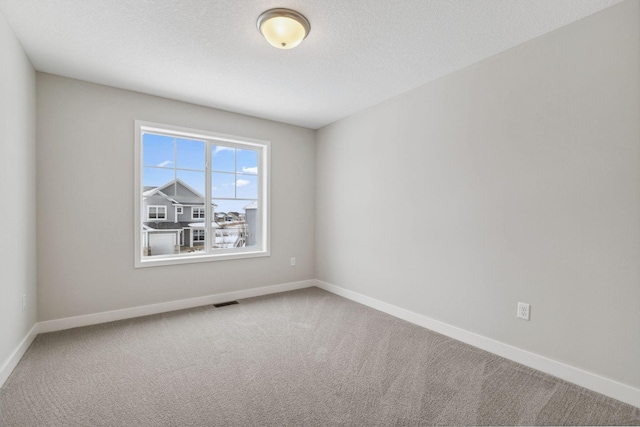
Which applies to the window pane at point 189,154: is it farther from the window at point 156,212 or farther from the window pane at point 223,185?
the window at point 156,212

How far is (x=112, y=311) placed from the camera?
125 inches

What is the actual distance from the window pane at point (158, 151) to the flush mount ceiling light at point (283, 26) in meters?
2.12

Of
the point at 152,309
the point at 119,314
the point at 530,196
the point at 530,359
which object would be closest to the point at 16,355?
the point at 119,314


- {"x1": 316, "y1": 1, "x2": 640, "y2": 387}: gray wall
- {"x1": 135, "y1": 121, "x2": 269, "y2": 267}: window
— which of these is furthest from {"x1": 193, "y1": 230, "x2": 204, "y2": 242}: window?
{"x1": 316, "y1": 1, "x2": 640, "y2": 387}: gray wall

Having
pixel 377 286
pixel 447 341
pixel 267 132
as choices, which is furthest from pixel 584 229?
pixel 267 132

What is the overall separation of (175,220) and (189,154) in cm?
85

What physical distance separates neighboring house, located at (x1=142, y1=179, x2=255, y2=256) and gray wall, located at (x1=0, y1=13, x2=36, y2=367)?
100 cm

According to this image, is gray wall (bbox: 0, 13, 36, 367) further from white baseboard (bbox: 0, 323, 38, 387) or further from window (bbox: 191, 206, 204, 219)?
window (bbox: 191, 206, 204, 219)

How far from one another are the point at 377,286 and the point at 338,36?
269cm

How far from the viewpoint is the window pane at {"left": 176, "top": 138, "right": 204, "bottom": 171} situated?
12.2 ft

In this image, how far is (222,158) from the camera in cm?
404

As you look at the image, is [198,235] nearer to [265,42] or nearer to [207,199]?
[207,199]

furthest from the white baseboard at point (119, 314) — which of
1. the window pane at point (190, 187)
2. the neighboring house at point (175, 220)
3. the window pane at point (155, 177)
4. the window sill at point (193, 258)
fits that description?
the window pane at point (155, 177)

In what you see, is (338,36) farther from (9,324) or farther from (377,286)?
(9,324)
